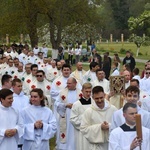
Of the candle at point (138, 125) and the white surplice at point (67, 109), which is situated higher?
the candle at point (138, 125)

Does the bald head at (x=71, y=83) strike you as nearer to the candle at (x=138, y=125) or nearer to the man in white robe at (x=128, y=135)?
the man in white robe at (x=128, y=135)

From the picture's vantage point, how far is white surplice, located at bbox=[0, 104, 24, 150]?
812cm

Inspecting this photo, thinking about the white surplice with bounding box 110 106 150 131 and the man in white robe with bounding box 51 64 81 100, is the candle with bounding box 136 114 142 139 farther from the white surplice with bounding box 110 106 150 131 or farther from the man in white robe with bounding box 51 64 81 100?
the man in white robe with bounding box 51 64 81 100

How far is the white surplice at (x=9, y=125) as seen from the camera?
26.6ft

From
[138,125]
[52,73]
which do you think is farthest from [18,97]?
[52,73]

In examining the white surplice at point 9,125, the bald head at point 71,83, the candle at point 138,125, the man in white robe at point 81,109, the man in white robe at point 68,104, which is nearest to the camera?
the candle at point 138,125

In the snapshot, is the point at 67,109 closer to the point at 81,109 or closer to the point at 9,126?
the point at 81,109

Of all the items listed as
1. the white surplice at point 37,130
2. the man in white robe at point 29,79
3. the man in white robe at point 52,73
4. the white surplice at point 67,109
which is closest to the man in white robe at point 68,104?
the white surplice at point 67,109

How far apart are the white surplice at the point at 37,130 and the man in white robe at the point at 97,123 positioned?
75cm

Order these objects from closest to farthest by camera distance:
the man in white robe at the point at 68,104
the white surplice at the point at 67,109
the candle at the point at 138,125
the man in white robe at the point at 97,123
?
the candle at the point at 138,125 → the man in white robe at the point at 97,123 → the man in white robe at the point at 68,104 → the white surplice at the point at 67,109

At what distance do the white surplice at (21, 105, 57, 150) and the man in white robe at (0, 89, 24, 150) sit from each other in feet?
0.91

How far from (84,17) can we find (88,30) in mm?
6725

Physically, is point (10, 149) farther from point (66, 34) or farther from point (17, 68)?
point (66, 34)

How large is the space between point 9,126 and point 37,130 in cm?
61
